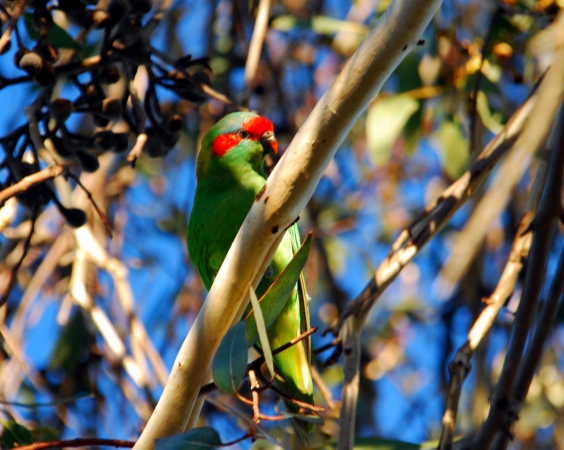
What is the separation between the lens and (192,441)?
141 centimetres

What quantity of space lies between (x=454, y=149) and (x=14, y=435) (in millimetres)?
2341

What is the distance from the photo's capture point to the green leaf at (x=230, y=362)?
1.38 meters

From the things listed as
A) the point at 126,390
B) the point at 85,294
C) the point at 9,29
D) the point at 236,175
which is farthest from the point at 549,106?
the point at 126,390

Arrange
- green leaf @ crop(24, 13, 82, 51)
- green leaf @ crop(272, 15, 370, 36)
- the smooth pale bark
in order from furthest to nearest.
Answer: green leaf @ crop(272, 15, 370, 36) < green leaf @ crop(24, 13, 82, 51) < the smooth pale bark

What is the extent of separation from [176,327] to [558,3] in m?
2.93

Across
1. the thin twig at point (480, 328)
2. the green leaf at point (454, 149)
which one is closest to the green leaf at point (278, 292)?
the thin twig at point (480, 328)

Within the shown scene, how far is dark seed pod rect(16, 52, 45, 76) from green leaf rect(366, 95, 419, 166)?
5.26 ft

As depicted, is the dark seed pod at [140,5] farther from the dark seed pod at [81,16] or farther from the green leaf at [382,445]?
the green leaf at [382,445]

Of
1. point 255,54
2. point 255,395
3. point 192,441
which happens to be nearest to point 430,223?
point 255,395

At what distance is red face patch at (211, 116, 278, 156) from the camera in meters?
2.97

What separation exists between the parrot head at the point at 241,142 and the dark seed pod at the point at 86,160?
99 cm

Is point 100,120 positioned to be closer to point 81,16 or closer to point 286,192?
point 81,16

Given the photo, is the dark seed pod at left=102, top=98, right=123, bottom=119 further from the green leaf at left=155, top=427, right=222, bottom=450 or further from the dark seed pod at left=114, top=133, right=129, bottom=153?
the green leaf at left=155, top=427, right=222, bottom=450

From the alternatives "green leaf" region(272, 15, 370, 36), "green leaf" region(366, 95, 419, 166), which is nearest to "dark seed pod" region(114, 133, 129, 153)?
"green leaf" region(366, 95, 419, 166)
